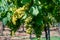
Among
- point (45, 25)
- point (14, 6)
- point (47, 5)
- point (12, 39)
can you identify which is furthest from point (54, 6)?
point (12, 39)

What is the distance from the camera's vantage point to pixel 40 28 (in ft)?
5.12

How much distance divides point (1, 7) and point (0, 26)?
291cm

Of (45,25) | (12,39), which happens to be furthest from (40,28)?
(12,39)

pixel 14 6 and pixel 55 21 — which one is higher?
pixel 14 6

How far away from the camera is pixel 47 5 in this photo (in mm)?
1559

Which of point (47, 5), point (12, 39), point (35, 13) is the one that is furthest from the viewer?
point (12, 39)

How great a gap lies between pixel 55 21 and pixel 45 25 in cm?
8

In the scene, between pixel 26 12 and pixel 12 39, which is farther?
pixel 12 39

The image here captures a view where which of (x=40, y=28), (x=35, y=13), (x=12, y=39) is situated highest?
(x=35, y=13)

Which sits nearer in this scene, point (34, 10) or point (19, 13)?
point (34, 10)

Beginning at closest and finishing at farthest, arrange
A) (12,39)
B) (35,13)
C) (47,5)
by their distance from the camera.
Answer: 1. (35,13)
2. (47,5)
3. (12,39)

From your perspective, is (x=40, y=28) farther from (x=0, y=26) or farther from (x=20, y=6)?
(x=0, y=26)

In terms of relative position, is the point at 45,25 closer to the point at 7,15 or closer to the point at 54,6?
the point at 54,6

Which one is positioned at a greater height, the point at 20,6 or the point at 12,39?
Answer: the point at 20,6
